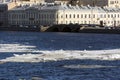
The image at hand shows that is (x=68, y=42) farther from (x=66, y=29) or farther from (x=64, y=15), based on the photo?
(x=64, y=15)

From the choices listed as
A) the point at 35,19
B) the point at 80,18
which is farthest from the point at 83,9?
the point at 35,19

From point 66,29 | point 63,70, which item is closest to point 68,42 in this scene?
point 63,70

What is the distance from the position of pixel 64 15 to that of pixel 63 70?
11849 centimetres

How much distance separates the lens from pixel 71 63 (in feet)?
155

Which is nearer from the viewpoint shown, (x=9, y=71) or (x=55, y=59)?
(x=9, y=71)

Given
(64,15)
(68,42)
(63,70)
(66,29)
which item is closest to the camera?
(63,70)

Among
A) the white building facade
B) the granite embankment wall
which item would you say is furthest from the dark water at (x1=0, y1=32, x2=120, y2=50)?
the white building facade

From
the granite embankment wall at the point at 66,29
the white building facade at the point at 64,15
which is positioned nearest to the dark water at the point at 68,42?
the granite embankment wall at the point at 66,29

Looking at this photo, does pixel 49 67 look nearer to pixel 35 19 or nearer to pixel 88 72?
pixel 88 72

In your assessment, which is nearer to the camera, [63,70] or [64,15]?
[63,70]

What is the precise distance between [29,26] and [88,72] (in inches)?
4984

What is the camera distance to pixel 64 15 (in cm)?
16125

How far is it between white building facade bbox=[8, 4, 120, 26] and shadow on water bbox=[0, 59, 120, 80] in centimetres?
11300

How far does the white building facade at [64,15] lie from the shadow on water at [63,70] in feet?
371
